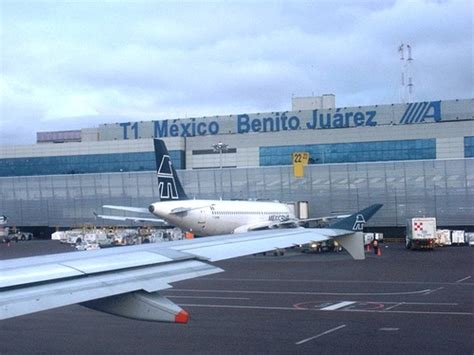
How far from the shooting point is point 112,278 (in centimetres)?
775

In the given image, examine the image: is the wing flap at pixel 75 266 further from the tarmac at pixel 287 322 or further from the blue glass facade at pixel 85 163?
the blue glass facade at pixel 85 163

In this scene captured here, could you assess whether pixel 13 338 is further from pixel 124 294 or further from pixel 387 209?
pixel 387 209

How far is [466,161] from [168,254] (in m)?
60.6

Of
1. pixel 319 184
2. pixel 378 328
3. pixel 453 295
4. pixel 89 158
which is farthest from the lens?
pixel 89 158

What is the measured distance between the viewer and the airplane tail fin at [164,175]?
164 ft

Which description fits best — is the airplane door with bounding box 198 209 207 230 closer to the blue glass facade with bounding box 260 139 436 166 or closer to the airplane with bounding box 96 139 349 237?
the airplane with bounding box 96 139 349 237

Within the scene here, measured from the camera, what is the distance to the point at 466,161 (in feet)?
216

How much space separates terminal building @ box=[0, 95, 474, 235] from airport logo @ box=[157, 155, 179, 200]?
→ 23.1 m

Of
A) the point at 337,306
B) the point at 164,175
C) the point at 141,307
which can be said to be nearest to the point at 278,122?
the point at 164,175

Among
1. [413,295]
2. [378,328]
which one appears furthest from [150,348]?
[413,295]

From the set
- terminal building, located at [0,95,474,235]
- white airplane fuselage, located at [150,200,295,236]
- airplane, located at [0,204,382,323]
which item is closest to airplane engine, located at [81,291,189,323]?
airplane, located at [0,204,382,323]

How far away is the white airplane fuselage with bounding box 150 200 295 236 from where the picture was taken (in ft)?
157

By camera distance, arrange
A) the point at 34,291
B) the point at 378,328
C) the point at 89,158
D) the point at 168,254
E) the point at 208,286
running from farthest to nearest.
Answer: the point at 89,158
the point at 208,286
the point at 378,328
the point at 168,254
the point at 34,291

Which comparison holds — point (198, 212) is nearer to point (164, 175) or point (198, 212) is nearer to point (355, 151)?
point (164, 175)
